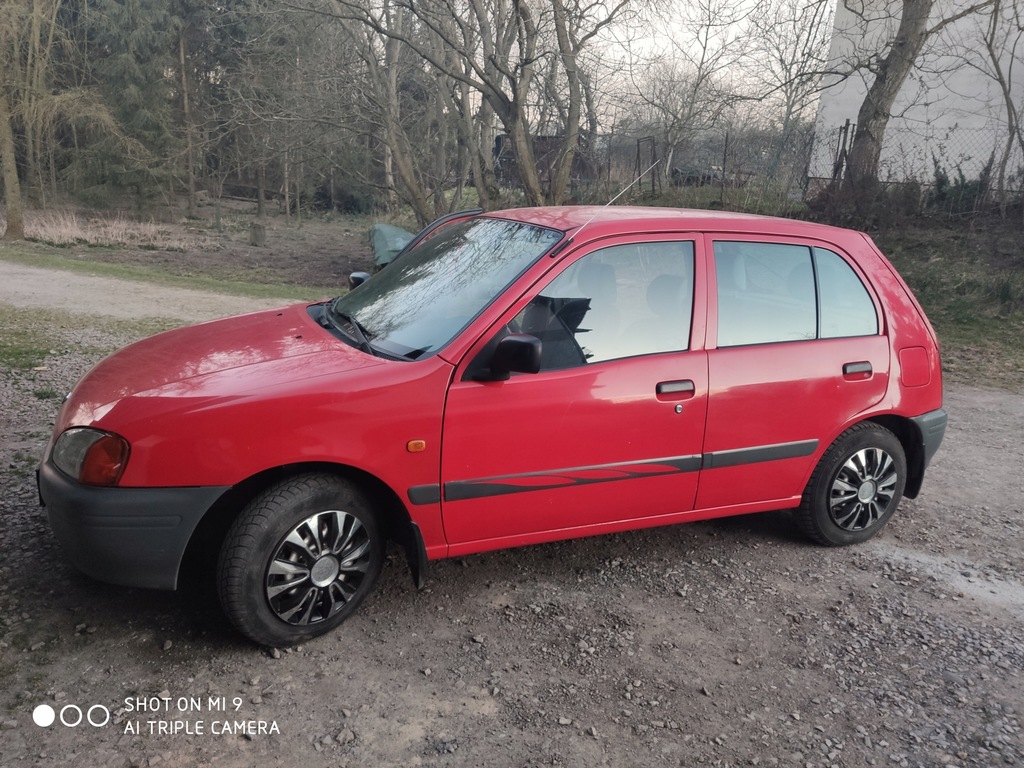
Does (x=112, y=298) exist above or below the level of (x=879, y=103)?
below

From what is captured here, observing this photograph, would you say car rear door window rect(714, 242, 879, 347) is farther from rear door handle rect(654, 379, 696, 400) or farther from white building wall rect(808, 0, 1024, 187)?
white building wall rect(808, 0, 1024, 187)

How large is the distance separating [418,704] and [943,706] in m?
2.04

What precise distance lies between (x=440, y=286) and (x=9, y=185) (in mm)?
22161

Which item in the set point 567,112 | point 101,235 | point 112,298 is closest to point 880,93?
point 567,112

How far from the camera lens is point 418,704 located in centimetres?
307

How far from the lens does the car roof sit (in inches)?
154

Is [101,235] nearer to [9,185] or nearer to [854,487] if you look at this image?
[9,185]

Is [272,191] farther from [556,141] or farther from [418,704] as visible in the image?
[418,704]

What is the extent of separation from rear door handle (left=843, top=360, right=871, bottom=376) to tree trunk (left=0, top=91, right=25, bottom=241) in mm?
22327

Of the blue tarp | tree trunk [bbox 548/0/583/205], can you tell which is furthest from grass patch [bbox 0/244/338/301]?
tree trunk [bbox 548/0/583/205]

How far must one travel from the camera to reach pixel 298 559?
10.7ft

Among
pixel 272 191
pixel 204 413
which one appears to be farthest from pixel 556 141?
pixel 272 191

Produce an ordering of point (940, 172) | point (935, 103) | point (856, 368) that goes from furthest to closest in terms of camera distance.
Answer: point (935, 103) < point (940, 172) < point (856, 368)

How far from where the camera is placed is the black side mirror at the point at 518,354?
10.9ft
